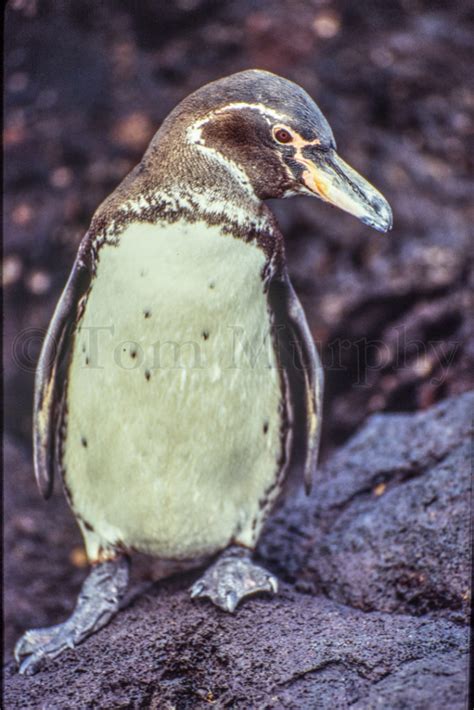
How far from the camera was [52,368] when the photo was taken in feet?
5.66

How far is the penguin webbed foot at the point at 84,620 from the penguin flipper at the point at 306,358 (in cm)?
53

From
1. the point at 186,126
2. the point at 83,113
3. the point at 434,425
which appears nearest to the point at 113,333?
the point at 186,126

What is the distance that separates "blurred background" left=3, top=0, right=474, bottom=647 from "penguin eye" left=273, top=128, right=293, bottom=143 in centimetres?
126

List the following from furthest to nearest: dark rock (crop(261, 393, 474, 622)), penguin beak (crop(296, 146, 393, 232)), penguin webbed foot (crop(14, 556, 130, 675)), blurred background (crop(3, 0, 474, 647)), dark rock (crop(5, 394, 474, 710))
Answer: blurred background (crop(3, 0, 474, 647))
dark rock (crop(261, 393, 474, 622))
penguin webbed foot (crop(14, 556, 130, 675))
penguin beak (crop(296, 146, 393, 232))
dark rock (crop(5, 394, 474, 710))

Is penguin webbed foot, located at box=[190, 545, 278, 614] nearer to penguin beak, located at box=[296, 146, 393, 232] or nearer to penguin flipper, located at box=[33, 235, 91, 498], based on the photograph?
penguin flipper, located at box=[33, 235, 91, 498]

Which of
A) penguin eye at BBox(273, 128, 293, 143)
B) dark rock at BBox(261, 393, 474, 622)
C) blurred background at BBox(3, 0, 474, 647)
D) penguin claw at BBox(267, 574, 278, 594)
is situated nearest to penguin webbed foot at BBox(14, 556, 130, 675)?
penguin claw at BBox(267, 574, 278, 594)

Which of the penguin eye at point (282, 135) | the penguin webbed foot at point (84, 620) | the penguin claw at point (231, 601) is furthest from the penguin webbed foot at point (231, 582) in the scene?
the penguin eye at point (282, 135)

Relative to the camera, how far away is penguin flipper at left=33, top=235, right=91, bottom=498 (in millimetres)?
1679

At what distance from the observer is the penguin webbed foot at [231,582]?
1.61m

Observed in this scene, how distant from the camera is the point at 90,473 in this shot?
1.71 meters

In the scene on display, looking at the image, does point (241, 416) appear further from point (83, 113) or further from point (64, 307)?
point (83, 113)

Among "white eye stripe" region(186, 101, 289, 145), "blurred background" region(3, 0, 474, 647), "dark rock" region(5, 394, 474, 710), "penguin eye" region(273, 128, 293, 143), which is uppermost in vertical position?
"blurred background" region(3, 0, 474, 647)

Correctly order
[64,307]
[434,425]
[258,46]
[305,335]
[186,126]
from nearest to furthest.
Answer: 1. [186,126]
2. [64,307]
3. [305,335]
4. [434,425]
5. [258,46]

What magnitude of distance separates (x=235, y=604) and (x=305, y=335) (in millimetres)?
655
